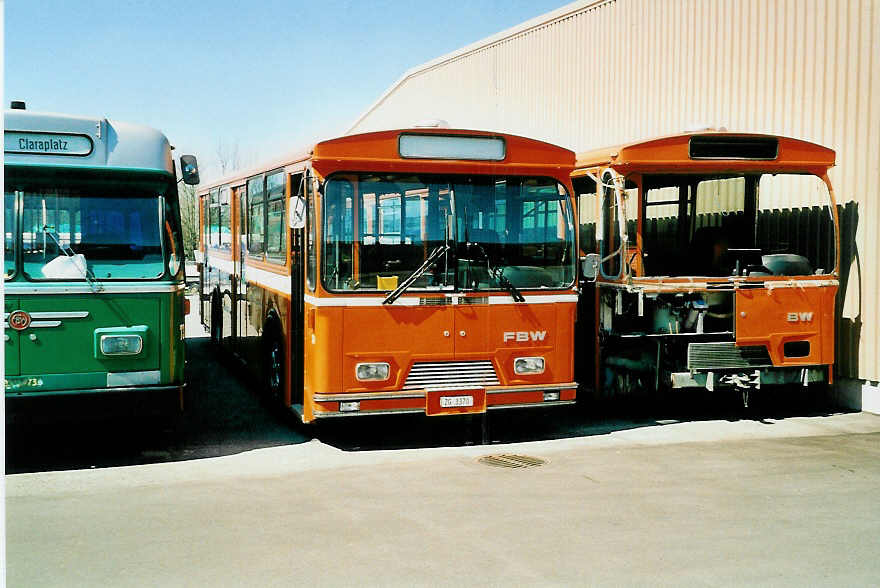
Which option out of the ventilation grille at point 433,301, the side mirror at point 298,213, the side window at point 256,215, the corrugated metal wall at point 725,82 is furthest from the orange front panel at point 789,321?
the side window at point 256,215

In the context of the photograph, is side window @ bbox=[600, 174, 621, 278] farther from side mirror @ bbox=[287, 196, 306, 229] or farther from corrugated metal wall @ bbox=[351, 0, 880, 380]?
side mirror @ bbox=[287, 196, 306, 229]

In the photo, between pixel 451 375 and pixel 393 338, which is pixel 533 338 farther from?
pixel 393 338

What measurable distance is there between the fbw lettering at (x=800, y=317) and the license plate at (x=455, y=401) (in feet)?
12.6

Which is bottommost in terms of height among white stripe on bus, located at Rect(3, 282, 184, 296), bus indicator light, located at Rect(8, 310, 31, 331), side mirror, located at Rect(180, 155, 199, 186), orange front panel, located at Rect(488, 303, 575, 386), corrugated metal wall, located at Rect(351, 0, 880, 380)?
orange front panel, located at Rect(488, 303, 575, 386)

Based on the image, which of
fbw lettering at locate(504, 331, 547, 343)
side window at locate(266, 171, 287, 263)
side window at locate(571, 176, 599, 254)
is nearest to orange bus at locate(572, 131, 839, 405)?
side window at locate(571, 176, 599, 254)

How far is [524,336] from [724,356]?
96.3 inches

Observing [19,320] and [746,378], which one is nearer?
[19,320]

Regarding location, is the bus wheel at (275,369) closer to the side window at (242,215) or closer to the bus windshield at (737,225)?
the side window at (242,215)

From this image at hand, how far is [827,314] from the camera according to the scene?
10.3 meters

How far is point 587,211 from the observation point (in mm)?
11008

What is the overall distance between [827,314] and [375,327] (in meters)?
5.12

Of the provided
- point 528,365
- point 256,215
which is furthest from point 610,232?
point 256,215

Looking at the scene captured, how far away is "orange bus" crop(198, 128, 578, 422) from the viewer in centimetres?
848

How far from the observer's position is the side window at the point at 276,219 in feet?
32.5
